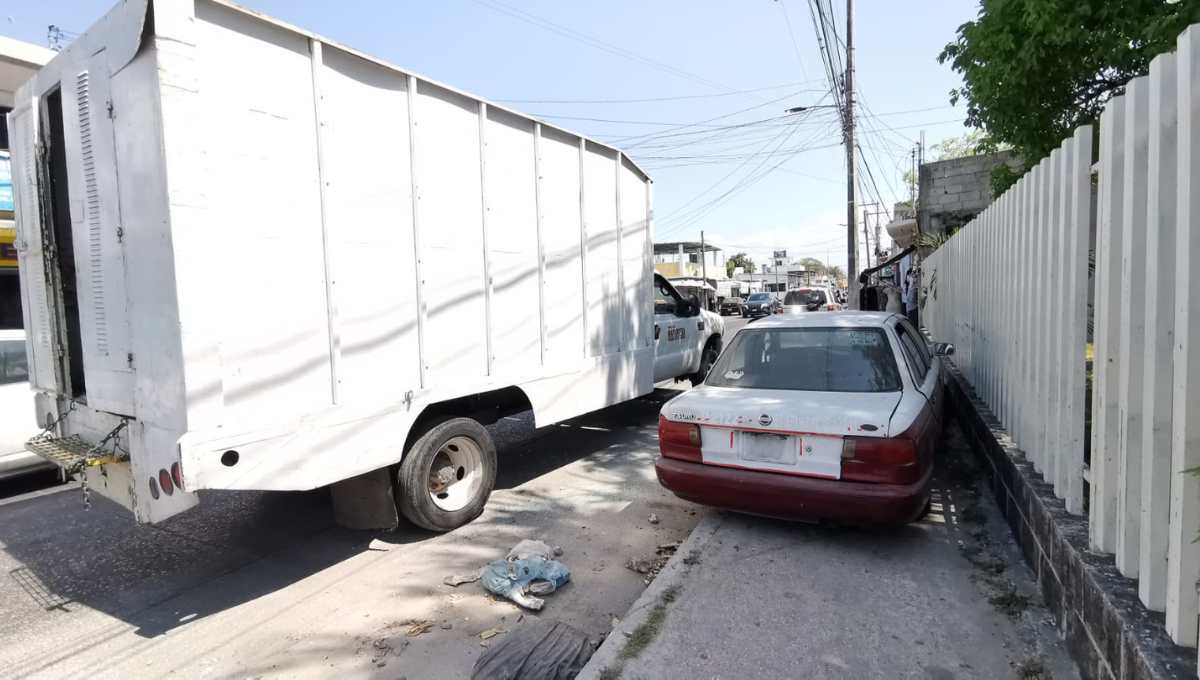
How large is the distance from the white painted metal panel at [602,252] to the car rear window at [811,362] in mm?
1716

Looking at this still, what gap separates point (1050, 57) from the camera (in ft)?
18.3

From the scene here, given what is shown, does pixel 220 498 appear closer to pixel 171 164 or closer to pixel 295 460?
pixel 295 460

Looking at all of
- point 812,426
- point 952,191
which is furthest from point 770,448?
point 952,191

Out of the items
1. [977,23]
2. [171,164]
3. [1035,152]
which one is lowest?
[171,164]

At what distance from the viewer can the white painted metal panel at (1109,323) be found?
2.54 meters

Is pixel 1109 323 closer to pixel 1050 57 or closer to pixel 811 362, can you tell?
pixel 811 362

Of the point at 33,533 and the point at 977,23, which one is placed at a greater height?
the point at 977,23

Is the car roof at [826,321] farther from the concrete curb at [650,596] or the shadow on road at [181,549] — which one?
the shadow on road at [181,549]

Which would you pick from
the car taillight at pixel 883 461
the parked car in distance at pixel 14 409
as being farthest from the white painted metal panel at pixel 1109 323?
the parked car in distance at pixel 14 409

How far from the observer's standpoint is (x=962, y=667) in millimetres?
2834

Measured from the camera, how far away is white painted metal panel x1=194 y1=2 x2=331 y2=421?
3406 millimetres

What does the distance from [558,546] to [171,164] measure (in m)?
3.22

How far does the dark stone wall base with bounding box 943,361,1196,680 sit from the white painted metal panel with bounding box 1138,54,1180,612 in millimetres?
135

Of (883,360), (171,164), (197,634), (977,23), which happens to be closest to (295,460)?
(197,634)
